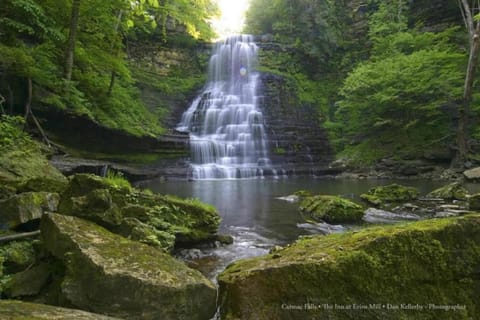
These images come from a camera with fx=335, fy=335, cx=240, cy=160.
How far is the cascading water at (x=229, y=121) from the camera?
21.4 meters

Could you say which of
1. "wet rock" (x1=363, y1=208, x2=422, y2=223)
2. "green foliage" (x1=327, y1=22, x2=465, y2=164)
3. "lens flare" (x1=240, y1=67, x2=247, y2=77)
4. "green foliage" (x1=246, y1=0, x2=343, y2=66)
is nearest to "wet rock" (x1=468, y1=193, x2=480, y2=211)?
"wet rock" (x1=363, y1=208, x2=422, y2=223)

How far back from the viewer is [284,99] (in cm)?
2861

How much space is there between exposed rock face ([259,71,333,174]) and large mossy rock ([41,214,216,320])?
19.7 m

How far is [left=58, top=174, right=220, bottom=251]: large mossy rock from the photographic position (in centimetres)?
383

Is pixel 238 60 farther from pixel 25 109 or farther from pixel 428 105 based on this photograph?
pixel 25 109

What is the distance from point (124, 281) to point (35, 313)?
2.27 feet

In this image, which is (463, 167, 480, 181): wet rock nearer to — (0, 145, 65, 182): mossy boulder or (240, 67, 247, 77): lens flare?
(0, 145, 65, 182): mossy boulder

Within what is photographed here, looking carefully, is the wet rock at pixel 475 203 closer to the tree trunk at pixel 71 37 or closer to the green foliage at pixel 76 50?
A: the green foliage at pixel 76 50

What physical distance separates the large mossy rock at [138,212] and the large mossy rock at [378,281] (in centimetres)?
190

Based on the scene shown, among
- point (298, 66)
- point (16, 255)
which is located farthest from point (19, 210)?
point (298, 66)

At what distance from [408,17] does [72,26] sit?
27.8 meters

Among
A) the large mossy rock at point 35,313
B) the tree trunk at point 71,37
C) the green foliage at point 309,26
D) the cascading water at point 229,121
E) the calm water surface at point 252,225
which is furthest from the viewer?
the green foliage at point 309,26

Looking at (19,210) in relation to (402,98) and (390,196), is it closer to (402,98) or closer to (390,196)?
(390,196)

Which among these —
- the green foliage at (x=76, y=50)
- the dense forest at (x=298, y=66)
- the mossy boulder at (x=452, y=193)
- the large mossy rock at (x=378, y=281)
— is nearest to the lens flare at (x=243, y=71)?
the dense forest at (x=298, y=66)
